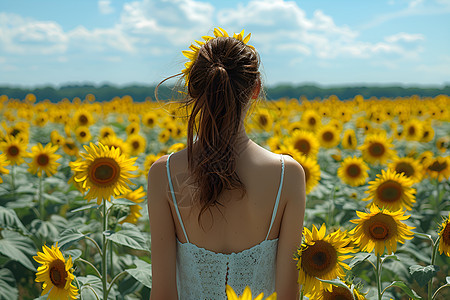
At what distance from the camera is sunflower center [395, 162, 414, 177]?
428 cm

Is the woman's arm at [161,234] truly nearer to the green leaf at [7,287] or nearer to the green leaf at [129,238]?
the green leaf at [129,238]

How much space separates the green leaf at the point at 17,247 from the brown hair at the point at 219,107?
89.0 inches

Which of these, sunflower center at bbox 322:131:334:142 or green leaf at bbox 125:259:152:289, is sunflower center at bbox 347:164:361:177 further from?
green leaf at bbox 125:259:152:289

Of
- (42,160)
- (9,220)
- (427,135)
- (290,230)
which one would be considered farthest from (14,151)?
(427,135)

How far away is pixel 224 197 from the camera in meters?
1.81

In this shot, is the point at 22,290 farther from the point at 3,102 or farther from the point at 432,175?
the point at 3,102

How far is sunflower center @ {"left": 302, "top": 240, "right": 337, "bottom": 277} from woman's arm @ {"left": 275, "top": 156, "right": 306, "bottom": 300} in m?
0.07

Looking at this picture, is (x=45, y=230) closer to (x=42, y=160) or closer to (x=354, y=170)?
(x=42, y=160)

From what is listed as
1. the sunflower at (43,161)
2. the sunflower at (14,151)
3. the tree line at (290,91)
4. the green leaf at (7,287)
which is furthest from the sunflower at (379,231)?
the tree line at (290,91)

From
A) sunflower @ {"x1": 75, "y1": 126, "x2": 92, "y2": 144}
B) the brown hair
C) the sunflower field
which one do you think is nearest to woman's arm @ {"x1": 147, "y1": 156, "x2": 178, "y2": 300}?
the brown hair

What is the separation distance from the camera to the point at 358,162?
15.5ft

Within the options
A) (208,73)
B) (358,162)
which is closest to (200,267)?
(208,73)

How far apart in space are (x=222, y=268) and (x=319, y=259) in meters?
0.42

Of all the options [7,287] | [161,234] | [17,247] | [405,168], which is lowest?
[7,287]
